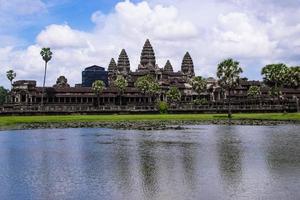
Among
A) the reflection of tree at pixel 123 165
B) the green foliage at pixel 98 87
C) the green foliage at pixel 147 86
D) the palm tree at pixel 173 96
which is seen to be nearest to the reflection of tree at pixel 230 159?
the reflection of tree at pixel 123 165

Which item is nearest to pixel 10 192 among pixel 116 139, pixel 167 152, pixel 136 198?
pixel 136 198

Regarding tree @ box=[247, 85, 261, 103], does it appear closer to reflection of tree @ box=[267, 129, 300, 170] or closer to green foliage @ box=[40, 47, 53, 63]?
green foliage @ box=[40, 47, 53, 63]

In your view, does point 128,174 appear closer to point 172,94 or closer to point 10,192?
point 10,192

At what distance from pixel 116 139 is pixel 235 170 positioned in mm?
31620

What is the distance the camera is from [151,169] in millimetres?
40531

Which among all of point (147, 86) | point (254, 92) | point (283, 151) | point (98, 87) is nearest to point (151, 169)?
point (283, 151)

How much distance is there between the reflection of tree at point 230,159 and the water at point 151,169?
0.07 m

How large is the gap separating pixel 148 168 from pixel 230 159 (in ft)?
29.5

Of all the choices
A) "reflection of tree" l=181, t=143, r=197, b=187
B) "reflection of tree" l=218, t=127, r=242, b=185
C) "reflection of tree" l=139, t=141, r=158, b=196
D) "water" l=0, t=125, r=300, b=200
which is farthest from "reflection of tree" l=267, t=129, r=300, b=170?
"reflection of tree" l=139, t=141, r=158, b=196

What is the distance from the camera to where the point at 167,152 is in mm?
52750

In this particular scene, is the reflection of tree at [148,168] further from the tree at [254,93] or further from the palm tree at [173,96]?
the tree at [254,93]

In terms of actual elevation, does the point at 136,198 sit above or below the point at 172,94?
below

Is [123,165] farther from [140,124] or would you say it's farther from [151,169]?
[140,124]

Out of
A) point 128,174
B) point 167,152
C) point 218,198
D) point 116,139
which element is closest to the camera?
point 218,198
